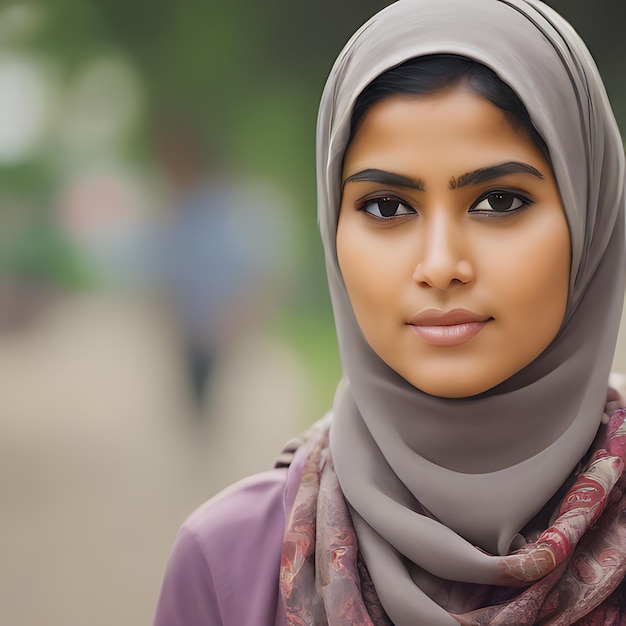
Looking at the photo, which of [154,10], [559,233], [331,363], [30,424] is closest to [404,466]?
[559,233]

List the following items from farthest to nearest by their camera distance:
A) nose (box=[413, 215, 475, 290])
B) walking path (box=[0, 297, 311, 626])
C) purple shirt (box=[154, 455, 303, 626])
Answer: walking path (box=[0, 297, 311, 626]) < purple shirt (box=[154, 455, 303, 626]) < nose (box=[413, 215, 475, 290])

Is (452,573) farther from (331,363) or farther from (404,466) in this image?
(331,363)

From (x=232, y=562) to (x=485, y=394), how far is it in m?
0.32

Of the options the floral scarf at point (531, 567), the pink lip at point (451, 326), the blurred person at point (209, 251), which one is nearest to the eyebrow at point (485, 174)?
the pink lip at point (451, 326)

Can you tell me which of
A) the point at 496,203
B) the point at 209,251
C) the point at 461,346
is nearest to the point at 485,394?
the point at 461,346

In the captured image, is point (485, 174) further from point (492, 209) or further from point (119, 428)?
point (119, 428)

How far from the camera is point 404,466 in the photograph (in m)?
0.89

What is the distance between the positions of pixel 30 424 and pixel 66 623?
46 cm

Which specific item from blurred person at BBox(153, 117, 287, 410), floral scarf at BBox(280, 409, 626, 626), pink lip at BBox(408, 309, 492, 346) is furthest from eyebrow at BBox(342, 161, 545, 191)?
blurred person at BBox(153, 117, 287, 410)

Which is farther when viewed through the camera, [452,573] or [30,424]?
[30,424]

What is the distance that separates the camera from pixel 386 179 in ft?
2.74

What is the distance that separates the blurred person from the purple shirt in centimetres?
120

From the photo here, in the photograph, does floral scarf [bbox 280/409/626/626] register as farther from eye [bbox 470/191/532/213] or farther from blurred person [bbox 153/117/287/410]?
blurred person [bbox 153/117/287/410]

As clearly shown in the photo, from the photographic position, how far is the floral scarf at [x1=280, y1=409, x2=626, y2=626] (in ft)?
2.72
